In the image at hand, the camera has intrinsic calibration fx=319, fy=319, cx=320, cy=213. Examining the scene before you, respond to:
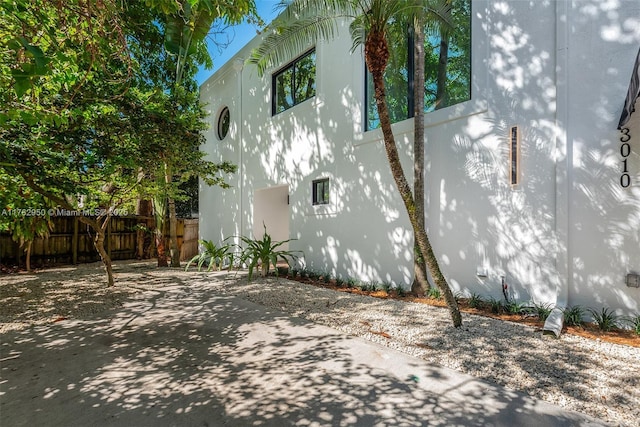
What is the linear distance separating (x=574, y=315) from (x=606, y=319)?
333 millimetres

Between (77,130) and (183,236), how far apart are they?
375 inches

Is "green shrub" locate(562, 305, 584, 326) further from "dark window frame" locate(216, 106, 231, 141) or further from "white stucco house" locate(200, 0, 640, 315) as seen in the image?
"dark window frame" locate(216, 106, 231, 141)

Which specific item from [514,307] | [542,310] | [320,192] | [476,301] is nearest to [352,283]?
[320,192]

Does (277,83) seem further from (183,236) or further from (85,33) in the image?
(183,236)

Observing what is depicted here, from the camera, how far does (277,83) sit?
→ 1021 centimetres

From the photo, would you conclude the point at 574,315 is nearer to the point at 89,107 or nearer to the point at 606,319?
the point at 606,319

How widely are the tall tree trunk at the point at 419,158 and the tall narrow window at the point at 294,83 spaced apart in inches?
139

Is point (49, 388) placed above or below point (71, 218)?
below

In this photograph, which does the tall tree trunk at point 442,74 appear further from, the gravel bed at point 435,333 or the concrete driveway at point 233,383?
the concrete driveway at point 233,383

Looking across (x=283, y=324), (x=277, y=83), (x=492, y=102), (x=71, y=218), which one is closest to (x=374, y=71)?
(x=492, y=102)

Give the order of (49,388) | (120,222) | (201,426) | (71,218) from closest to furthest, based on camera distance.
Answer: (201,426) → (49,388) → (71,218) → (120,222)

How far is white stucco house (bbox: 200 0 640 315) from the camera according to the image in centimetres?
430

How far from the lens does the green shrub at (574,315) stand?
4.39 m

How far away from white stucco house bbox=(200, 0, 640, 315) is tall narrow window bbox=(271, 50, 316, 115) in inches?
17.8
